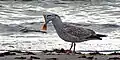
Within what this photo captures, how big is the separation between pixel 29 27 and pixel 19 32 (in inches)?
55.3

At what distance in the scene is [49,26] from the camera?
16672 mm

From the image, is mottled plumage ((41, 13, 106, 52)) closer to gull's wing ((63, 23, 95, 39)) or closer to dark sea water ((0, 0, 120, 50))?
gull's wing ((63, 23, 95, 39))

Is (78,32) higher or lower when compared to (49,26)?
higher

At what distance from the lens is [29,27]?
16.7 meters

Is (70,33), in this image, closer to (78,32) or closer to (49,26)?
(78,32)

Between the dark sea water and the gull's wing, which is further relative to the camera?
the dark sea water

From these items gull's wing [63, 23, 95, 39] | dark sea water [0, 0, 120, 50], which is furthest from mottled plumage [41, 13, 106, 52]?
dark sea water [0, 0, 120, 50]

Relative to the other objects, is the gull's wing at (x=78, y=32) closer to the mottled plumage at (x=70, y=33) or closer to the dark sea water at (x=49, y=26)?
the mottled plumage at (x=70, y=33)

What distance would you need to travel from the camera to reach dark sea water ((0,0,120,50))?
1212 centimetres

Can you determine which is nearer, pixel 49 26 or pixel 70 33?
pixel 70 33

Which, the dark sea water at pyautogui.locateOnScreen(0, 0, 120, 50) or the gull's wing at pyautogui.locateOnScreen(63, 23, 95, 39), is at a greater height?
the gull's wing at pyautogui.locateOnScreen(63, 23, 95, 39)

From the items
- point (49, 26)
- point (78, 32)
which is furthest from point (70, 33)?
point (49, 26)

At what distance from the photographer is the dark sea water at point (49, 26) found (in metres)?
12.1

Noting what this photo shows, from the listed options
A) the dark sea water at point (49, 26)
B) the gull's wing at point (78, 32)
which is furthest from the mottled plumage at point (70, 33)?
the dark sea water at point (49, 26)
